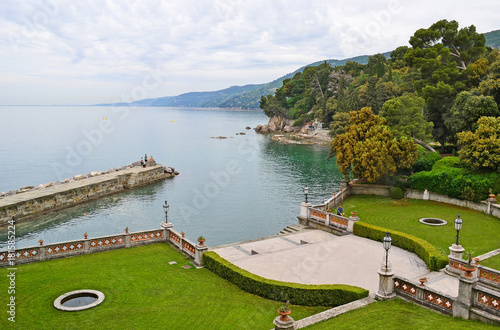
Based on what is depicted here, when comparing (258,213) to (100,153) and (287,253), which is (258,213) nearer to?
(287,253)

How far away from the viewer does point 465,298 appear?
1395 cm

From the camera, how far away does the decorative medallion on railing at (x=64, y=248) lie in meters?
22.5

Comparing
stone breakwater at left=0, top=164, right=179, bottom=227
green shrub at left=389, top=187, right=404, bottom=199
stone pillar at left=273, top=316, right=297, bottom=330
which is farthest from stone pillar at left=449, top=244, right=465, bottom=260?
stone breakwater at left=0, top=164, right=179, bottom=227

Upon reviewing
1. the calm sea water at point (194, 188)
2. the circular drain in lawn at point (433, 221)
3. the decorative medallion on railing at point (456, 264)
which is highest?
the decorative medallion on railing at point (456, 264)

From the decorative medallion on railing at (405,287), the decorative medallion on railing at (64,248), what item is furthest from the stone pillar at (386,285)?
the decorative medallion on railing at (64,248)

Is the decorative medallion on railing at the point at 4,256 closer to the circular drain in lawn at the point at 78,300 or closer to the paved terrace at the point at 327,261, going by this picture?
the circular drain in lawn at the point at 78,300

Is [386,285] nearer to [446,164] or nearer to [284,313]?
[284,313]

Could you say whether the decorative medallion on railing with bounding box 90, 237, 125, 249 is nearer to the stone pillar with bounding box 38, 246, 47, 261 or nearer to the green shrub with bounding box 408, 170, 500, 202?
the stone pillar with bounding box 38, 246, 47, 261

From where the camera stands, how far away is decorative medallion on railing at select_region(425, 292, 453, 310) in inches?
575

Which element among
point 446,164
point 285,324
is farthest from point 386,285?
point 446,164

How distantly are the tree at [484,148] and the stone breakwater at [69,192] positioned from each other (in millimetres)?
43943

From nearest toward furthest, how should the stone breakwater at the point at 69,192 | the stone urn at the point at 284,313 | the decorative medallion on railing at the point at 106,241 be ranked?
the stone urn at the point at 284,313, the decorative medallion on railing at the point at 106,241, the stone breakwater at the point at 69,192

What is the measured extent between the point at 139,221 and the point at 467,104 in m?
38.0

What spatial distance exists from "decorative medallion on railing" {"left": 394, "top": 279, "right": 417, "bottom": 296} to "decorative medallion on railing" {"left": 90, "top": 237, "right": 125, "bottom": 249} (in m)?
16.8
